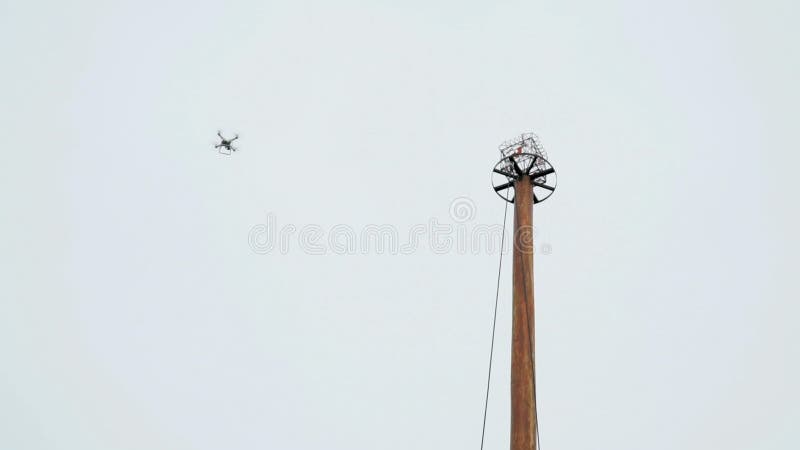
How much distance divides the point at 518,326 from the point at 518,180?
5.44 m

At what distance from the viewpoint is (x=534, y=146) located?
19.9 m

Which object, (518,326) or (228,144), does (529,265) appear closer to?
(518,326)

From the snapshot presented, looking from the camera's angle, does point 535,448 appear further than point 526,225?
No

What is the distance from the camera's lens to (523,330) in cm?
1606

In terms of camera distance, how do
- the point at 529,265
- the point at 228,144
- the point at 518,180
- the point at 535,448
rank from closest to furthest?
1. the point at 535,448
2. the point at 529,265
3. the point at 518,180
4. the point at 228,144

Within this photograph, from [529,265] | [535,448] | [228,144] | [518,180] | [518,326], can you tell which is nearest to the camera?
[535,448]

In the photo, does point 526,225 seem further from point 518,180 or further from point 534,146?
point 534,146

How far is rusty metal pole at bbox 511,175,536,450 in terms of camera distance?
15031 mm

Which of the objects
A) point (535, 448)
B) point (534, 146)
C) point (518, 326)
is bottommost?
point (535, 448)

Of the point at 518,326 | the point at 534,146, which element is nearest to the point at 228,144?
the point at 534,146

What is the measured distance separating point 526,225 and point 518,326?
3411mm

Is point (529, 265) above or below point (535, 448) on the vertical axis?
above

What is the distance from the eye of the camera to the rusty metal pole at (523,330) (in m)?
15.0

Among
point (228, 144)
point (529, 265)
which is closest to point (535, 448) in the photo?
point (529, 265)
